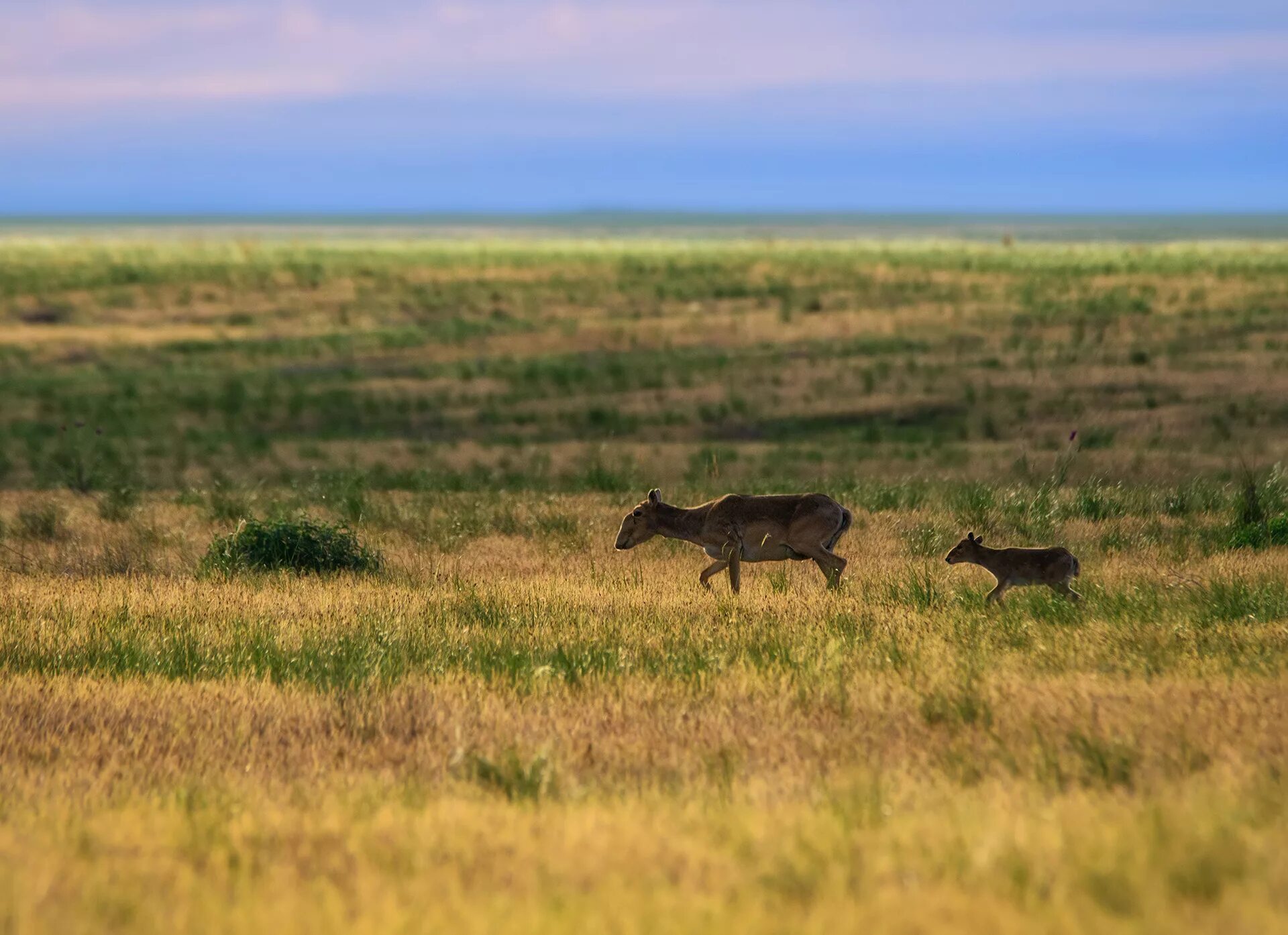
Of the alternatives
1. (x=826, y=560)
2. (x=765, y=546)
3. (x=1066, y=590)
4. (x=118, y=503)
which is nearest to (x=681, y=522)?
(x=765, y=546)

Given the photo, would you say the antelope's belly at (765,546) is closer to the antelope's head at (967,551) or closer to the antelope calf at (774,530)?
the antelope calf at (774,530)

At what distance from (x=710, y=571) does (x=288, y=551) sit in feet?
13.5

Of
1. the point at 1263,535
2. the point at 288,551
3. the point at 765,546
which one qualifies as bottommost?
the point at 288,551

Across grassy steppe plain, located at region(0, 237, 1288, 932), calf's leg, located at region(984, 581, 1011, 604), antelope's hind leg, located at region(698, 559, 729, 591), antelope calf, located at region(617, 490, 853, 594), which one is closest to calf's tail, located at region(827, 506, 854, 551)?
antelope calf, located at region(617, 490, 853, 594)

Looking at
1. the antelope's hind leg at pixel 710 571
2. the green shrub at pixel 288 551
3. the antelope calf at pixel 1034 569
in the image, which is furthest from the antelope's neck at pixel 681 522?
the green shrub at pixel 288 551

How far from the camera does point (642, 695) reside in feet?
28.5

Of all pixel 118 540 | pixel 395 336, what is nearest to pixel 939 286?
pixel 395 336

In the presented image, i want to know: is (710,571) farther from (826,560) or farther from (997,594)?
(997,594)

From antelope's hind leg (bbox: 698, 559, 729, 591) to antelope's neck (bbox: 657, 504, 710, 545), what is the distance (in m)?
0.22

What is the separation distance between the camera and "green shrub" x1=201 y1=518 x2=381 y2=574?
1403 centimetres

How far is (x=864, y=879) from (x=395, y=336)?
45.9 meters

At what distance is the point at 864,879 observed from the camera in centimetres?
558

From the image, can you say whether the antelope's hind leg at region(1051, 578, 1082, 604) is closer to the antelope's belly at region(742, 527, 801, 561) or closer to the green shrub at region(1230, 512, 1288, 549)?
the antelope's belly at region(742, 527, 801, 561)

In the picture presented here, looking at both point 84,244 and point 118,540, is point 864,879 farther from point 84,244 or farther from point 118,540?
point 84,244
